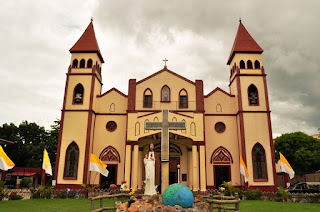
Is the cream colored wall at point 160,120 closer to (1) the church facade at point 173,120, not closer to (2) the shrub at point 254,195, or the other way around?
(1) the church facade at point 173,120

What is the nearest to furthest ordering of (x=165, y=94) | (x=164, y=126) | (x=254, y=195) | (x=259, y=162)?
(x=164, y=126)
(x=254, y=195)
(x=259, y=162)
(x=165, y=94)

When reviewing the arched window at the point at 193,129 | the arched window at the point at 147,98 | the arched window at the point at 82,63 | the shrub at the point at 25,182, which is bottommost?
the shrub at the point at 25,182

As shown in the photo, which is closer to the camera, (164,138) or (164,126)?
(164,138)

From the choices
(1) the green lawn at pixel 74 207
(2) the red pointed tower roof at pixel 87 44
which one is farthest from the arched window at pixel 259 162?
(2) the red pointed tower roof at pixel 87 44

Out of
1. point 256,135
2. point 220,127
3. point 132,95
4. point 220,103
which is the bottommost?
point 256,135

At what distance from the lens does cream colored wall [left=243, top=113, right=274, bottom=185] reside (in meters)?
21.6

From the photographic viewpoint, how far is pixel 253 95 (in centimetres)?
2398

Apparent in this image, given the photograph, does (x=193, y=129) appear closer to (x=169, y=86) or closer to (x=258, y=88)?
(x=169, y=86)

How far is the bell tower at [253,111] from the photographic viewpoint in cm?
2156

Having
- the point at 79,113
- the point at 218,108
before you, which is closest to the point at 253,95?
the point at 218,108

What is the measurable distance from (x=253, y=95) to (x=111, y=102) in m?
13.9

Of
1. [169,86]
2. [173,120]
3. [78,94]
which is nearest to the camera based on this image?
[173,120]

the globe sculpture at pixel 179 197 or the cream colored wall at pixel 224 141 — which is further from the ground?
the cream colored wall at pixel 224 141

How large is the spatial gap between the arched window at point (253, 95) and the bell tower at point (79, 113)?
593 inches
